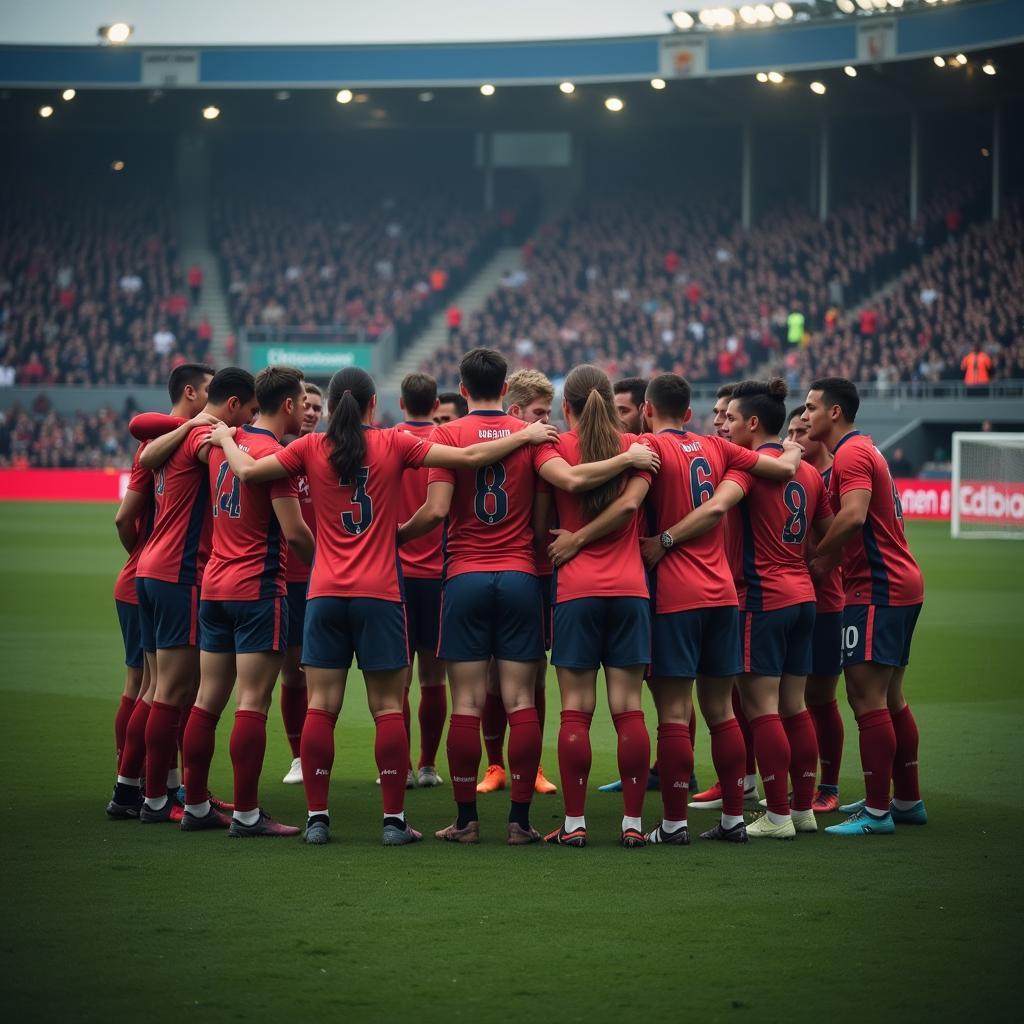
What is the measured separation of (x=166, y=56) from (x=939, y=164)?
23912mm

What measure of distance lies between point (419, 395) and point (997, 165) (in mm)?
36807

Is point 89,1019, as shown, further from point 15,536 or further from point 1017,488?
point 1017,488

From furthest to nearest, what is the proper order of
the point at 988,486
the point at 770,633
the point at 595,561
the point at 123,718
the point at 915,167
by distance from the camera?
the point at 915,167
the point at 988,486
the point at 123,718
the point at 770,633
the point at 595,561

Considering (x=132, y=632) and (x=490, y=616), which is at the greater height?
(x=490, y=616)

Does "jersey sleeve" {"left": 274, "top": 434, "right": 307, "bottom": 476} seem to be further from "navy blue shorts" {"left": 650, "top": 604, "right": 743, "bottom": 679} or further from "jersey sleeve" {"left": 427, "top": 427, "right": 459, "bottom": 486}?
"navy blue shorts" {"left": 650, "top": 604, "right": 743, "bottom": 679}

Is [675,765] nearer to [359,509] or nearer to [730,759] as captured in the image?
[730,759]

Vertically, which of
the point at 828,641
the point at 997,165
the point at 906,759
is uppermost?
the point at 997,165

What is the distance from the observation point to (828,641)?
300 inches

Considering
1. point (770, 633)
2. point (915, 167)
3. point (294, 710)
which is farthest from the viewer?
point (915, 167)

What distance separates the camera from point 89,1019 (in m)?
4.47

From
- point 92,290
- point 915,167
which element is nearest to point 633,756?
point 915,167

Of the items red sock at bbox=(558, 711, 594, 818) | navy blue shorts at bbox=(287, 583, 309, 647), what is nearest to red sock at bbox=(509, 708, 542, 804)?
red sock at bbox=(558, 711, 594, 818)

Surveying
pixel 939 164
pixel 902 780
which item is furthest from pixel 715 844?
pixel 939 164

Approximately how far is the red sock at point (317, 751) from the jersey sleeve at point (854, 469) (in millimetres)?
2723
